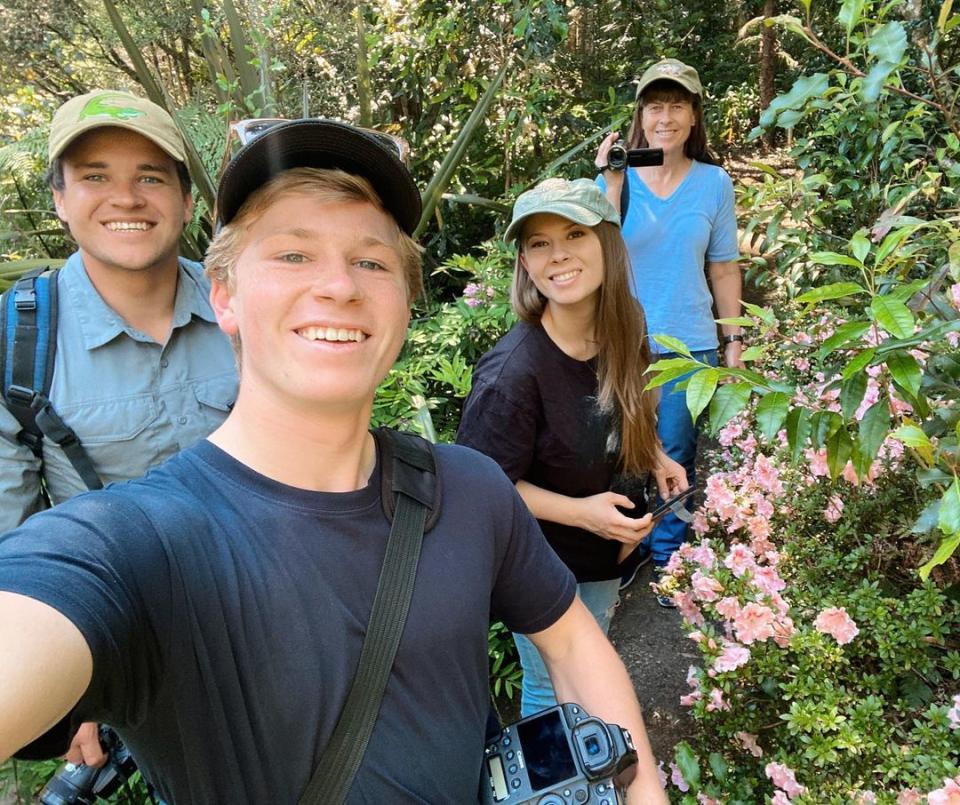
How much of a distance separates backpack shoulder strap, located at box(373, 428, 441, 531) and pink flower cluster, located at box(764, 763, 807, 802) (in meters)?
1.00

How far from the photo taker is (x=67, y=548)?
804 millimetres

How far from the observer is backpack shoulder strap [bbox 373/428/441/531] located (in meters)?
1.11

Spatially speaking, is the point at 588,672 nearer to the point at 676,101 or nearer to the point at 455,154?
the point at 676,101

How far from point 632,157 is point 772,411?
6.68ft

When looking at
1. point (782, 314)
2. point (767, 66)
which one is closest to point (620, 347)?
point (782, 314)

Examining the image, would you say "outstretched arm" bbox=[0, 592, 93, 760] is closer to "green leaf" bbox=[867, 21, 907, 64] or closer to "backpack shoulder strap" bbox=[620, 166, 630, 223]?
"green leaf" bbox=[867, 21, 907, 64]

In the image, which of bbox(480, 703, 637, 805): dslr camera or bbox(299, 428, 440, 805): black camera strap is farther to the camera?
bbox(480, 703, 637, 805): dslr camera

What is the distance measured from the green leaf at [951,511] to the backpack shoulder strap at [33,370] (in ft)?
5.35

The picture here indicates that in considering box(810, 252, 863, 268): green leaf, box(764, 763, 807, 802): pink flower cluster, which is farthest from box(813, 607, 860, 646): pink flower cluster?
box(810, 252, 863, 268): green leaf

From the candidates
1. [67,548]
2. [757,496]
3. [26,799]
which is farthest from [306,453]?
[26,799]

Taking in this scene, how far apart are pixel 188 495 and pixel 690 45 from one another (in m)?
6.84

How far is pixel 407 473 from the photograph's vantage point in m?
1.14

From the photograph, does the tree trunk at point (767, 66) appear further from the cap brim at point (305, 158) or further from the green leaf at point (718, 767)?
the cap brim at point (305, 158)

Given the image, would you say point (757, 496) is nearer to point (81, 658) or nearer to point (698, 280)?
point (698, 280)
